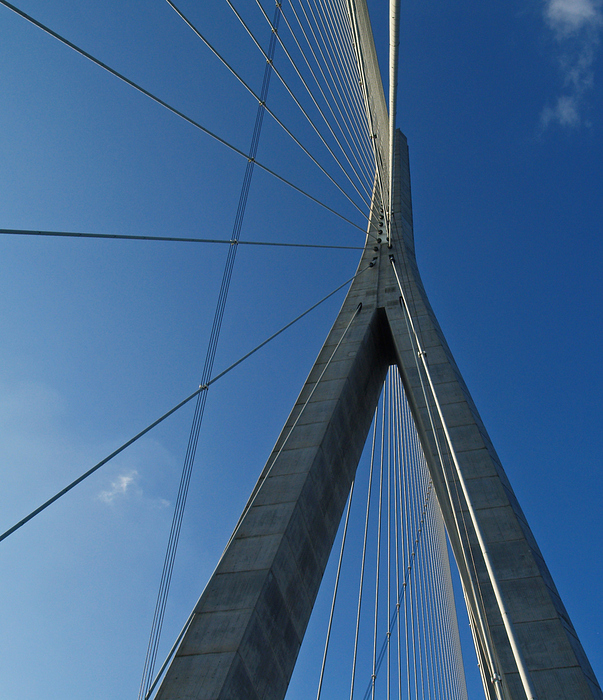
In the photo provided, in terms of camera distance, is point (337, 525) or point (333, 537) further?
point (337, 525)

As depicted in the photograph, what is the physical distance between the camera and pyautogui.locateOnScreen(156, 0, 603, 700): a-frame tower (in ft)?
23.8

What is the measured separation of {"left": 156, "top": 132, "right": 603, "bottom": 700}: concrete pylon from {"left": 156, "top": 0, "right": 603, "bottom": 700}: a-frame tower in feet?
0.07

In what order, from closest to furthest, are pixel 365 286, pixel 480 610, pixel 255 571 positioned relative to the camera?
1. pixel 255 571
2. pixel 480 610
3. pixel 365 286

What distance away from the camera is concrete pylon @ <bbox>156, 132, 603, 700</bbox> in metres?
7.30

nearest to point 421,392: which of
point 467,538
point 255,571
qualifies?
point 467,538

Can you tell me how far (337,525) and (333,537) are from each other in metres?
0.27

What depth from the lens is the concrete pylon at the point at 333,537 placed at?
7.30m

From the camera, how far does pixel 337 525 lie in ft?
34.3

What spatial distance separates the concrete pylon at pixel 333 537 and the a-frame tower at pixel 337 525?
2 centimetres

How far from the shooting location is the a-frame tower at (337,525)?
23.8 feet

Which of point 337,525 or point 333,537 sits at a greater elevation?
point 337,525

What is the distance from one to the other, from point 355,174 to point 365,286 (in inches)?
119

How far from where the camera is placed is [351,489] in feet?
36.6

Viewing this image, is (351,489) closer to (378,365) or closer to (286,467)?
(286,467)
